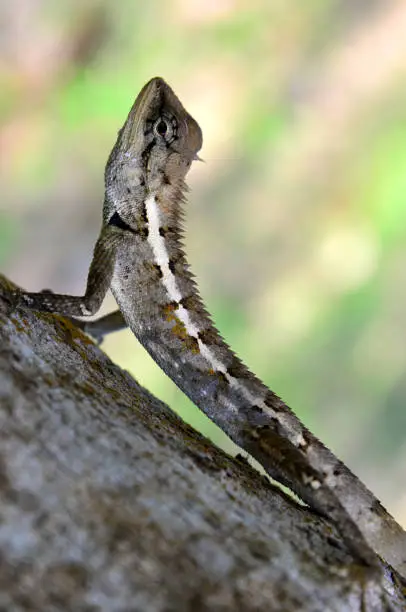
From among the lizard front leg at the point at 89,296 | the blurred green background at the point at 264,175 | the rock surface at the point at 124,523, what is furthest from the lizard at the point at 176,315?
the blurred green background at the point at 264,175

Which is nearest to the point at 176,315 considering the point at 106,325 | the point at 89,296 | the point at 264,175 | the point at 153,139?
the point at 89,296

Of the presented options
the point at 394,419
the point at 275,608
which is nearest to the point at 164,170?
the point at 275,608

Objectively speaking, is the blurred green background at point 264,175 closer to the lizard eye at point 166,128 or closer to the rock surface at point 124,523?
the lizard eye at point 166,128

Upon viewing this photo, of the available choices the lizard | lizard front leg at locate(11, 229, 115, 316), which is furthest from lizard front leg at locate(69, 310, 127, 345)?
lizard front leg at locate(11, 229, 115, 316)

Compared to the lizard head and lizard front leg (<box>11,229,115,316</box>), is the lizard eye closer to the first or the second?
the lizard head

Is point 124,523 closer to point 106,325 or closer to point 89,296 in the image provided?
point 89,296
